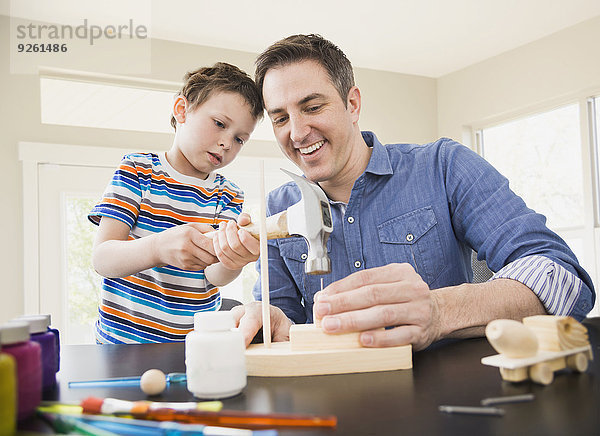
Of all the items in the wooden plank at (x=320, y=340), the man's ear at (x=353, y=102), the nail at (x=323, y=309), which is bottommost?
the wooden plank at (x=320, y=340)

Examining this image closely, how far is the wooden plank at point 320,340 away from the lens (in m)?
0.88

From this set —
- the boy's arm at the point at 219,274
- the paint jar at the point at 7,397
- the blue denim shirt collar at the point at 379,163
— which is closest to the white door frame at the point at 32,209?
the boy's arm at the point at 219,274

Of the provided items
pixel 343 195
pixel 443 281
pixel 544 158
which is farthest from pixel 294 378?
pixel 544 158

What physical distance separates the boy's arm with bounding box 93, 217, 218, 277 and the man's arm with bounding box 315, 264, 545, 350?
398 mm

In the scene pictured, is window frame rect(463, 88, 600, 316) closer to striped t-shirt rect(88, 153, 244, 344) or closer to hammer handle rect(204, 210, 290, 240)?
striped t-shirt rect(88, 153, 244, 344)

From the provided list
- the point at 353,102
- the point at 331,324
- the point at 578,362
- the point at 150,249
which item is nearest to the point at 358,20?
the point at 353,102

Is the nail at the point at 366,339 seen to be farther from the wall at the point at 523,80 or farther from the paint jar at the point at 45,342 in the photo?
the wall at the point at 523,80

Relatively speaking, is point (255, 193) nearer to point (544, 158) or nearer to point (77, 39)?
point (77, 39)

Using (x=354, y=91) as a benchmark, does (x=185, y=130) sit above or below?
below

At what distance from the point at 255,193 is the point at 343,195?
290 centimetres

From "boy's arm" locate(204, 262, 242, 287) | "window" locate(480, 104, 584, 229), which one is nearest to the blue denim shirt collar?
"boy's arm" locate(204, 262, 242, 287)

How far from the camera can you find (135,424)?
0.56 metres

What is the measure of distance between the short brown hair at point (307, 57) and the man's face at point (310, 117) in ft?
0.07

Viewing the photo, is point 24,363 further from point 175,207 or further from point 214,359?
point 175,207
